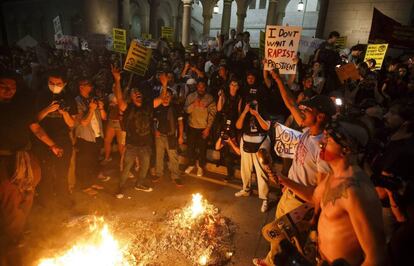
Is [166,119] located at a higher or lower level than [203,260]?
higher

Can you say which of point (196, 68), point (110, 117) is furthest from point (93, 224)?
point (196, 68)

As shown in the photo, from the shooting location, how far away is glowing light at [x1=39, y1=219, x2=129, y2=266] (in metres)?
4.03

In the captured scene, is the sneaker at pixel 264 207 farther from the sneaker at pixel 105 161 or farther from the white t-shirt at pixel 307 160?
the sneaker at pixel 105 161

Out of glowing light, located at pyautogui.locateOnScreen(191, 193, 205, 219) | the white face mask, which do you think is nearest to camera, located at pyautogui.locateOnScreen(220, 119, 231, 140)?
glowing light, located at pyautogui.locateOnScreen(191, 193, 205, 219)

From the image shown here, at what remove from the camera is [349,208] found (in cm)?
226

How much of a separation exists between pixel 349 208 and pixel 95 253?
12.0 ft

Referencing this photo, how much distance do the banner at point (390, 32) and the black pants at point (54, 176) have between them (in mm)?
10547

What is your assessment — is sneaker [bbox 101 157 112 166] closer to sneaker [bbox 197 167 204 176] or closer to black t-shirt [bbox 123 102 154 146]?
black t-shirt [bbox 123 102 154 146]

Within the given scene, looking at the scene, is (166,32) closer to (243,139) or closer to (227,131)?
(227,131)

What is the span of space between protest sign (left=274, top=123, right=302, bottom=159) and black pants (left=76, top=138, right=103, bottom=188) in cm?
404

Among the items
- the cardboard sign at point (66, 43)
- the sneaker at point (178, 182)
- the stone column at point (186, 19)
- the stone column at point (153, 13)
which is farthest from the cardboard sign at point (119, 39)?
the stone column at point (153, 13)

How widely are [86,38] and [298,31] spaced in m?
18.3

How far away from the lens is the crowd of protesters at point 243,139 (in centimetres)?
250

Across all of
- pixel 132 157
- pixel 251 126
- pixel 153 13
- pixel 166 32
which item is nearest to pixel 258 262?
pixel 251 126
